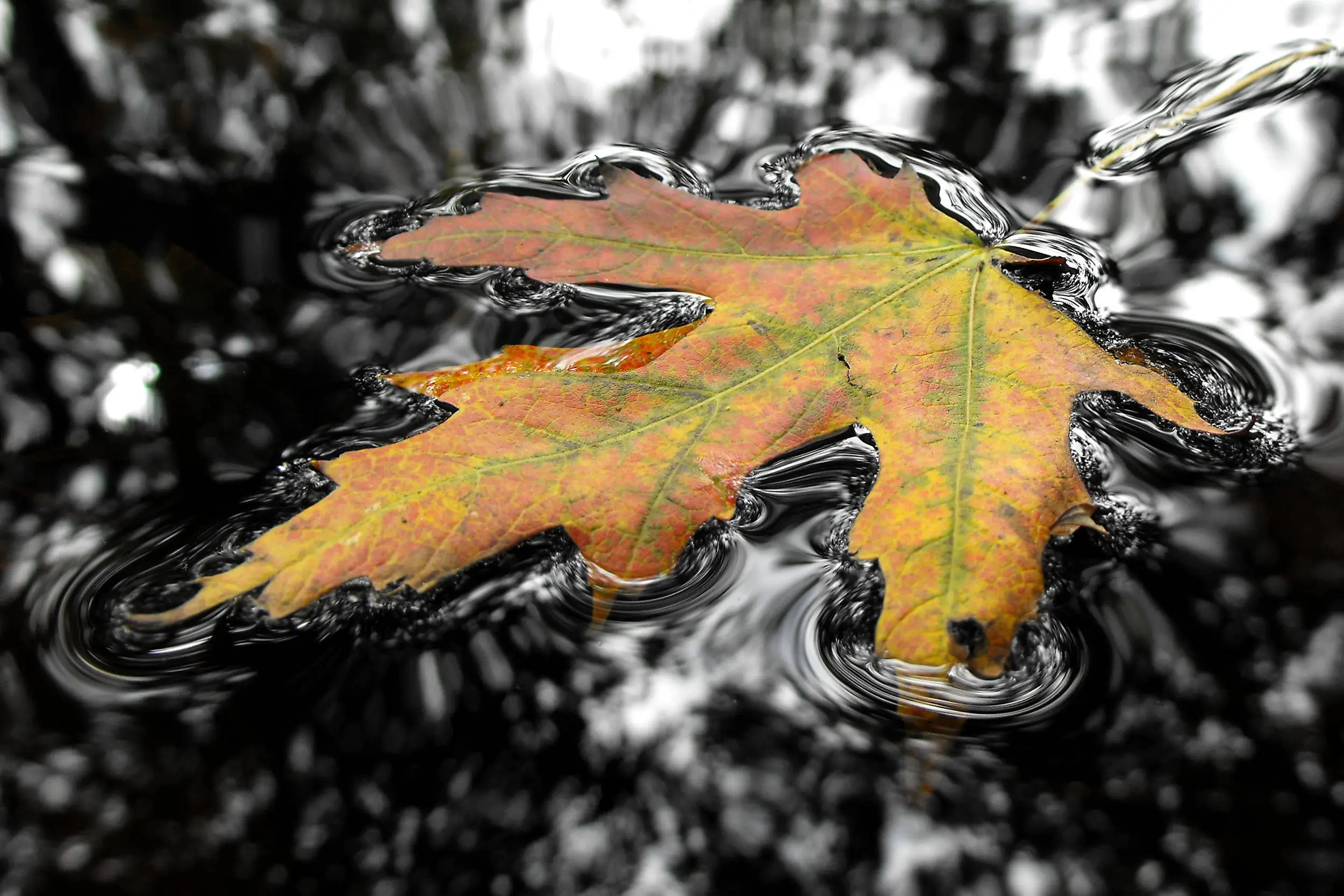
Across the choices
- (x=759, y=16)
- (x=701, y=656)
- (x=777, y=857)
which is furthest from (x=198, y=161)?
(x=777, y=857)

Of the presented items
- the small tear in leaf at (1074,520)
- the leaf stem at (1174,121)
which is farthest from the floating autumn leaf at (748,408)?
the leaf stem at (1174,121)

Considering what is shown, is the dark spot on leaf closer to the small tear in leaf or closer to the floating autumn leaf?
the floating autumn leaf

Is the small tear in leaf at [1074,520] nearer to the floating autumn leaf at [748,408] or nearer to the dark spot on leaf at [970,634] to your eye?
the floating autumn leaf at [748,408]

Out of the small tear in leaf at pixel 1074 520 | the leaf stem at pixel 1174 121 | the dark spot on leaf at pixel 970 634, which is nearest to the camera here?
the dark spot on leaf at pixel 970 634

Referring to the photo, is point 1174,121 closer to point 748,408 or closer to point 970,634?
point 748,408

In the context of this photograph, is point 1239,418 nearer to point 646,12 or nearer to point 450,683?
point 450,683

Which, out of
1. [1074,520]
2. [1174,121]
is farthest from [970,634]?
[1174,121]
